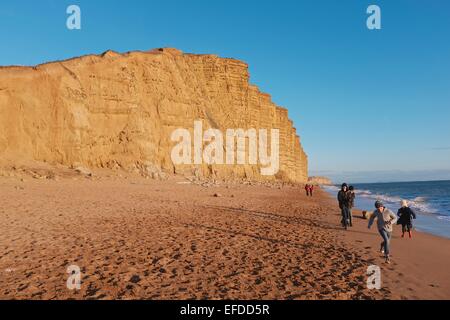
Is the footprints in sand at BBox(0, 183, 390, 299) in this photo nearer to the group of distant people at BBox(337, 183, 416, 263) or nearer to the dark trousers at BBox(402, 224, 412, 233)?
the group of distant people at BBox(337, 183, 416, 263)

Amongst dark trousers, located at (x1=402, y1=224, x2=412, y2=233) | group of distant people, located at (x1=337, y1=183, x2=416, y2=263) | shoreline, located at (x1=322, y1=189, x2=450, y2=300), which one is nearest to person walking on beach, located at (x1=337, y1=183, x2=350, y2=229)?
group of distant people, located at (x1=337, y1=183, x2=416, y2=263)

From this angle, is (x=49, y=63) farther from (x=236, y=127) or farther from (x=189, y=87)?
(x=236, y=127)

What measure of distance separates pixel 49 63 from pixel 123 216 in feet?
88.8

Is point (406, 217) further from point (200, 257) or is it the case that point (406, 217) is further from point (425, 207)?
point (425, 207)

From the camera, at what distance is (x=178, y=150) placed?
142 ft

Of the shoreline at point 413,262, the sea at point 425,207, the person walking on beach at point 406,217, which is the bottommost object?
the sea at point 425,207

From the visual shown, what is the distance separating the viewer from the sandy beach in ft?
18.5

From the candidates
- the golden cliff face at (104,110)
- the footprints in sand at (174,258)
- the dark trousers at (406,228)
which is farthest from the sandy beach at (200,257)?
the golden cliff face at (104,110)

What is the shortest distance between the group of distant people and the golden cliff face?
90.0ft

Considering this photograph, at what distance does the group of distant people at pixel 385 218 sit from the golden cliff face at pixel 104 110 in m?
27.4

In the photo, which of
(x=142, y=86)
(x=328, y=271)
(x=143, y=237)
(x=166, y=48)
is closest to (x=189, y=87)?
(x=166, y=48)

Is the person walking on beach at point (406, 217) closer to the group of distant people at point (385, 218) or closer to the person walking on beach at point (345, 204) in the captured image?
the group of distant people at point (385, 218)

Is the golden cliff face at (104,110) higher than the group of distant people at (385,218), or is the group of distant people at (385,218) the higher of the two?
the golden cliff face at (104,110)

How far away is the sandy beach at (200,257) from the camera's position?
18.5ft
